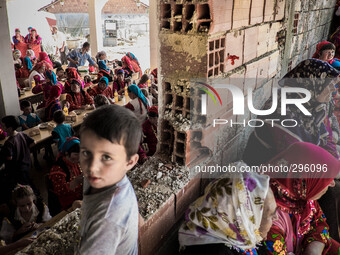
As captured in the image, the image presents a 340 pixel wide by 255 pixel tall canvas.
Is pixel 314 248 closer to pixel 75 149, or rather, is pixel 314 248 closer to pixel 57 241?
pixel 57 241

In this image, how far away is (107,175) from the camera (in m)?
1.08

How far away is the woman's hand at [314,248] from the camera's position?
2.15 meters

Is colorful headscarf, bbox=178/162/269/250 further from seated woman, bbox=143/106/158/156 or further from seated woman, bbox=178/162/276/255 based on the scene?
seated woman, bbox=143/106/158/156

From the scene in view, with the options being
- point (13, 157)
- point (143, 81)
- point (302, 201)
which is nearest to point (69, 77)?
point (143, 81)

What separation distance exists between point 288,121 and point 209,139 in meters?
1.35

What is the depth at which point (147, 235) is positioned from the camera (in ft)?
5.49

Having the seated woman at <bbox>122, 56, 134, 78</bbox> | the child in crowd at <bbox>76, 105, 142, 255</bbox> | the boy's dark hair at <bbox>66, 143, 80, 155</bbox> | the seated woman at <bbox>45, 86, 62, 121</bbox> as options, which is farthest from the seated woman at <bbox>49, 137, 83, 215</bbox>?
the seated woman at <bbox>122, 56, 134, 78</bbox>

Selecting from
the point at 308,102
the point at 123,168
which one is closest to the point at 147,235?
the point at 123,168

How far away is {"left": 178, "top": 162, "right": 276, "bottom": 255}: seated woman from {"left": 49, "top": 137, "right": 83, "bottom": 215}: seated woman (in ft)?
5.44

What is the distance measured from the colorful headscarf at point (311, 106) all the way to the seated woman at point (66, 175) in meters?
2.25

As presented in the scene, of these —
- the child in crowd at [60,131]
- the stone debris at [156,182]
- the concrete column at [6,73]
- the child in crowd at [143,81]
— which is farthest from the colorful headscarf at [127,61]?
the stone debris at [156,182]

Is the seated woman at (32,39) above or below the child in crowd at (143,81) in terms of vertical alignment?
above

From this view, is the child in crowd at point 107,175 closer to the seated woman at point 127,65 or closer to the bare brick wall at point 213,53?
the bare brick wall at point 213,53

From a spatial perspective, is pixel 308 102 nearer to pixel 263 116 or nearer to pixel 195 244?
pixel 263 116
